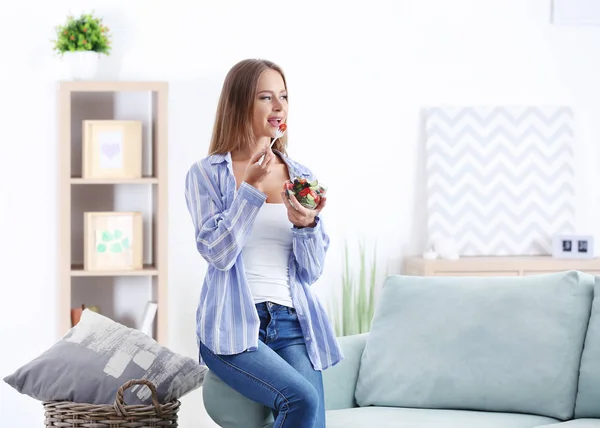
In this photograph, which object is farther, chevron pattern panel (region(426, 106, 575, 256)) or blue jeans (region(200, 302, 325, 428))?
chevron pattern panel (region(426, 106, 575, 256))

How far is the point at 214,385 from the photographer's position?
2545mm

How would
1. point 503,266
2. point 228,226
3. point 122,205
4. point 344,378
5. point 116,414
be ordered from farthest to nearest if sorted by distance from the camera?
point 122,205, point 503,266, point 344,378, point 116,414, point 228,226

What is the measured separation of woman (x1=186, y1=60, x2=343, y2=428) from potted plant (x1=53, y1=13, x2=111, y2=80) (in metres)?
1.98

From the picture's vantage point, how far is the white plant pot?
431 cm

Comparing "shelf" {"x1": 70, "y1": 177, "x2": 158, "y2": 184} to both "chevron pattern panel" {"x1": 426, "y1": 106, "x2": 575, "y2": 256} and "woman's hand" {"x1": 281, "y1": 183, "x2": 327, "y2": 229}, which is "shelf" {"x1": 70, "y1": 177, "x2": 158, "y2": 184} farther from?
"woman's hand" {"x1": 281, "y1": 183, "x2": 327, "y2": 229}

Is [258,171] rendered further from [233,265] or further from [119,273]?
[119,273]

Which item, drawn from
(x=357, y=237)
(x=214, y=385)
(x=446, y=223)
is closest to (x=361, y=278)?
(x=357, y=237)

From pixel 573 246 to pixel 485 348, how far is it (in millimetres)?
1828

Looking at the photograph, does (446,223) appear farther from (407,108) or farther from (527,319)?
(527,319)

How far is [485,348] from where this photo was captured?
→ 291cm

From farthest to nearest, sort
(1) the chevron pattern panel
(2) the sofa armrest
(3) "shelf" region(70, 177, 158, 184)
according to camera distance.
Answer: (1) the chevron pattern panel < (3) "shelf" region(70, 177, 158, 184) < (2) the sofa armrest

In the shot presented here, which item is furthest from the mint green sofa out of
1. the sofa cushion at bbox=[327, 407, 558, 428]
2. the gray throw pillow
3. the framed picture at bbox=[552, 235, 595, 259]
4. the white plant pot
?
the white plant pot

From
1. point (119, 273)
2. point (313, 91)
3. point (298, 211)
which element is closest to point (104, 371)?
point (298, 211)

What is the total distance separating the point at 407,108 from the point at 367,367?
2.04 meters
